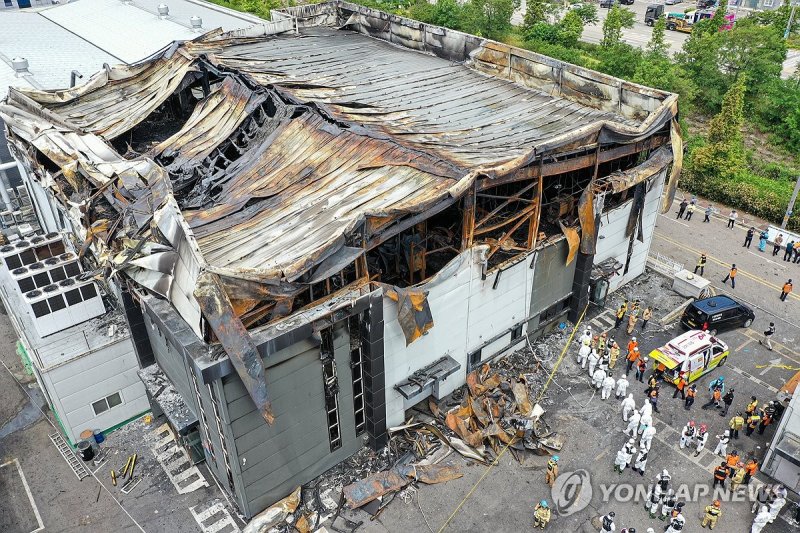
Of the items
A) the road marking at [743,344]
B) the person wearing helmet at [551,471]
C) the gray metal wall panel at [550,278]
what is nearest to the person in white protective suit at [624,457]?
the person wearing helmet at [551,471]

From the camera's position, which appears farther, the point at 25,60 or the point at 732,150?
the point at 732,150

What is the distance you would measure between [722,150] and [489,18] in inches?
1294

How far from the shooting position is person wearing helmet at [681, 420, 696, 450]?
2383 centimetres

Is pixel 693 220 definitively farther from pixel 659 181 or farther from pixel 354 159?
pixel 354 159

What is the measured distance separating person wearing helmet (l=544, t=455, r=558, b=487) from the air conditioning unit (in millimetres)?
18074

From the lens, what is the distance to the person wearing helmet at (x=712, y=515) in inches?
819

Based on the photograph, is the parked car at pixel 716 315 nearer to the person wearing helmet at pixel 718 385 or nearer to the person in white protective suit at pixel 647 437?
the person wearing helmet at pixel 718 385

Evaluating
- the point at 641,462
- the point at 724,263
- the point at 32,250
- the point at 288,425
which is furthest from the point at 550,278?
the point at 32,250

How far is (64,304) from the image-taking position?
2427cm

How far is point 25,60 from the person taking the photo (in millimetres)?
39375

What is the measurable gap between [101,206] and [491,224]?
15592 mm

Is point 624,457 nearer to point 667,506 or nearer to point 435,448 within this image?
point 667,506

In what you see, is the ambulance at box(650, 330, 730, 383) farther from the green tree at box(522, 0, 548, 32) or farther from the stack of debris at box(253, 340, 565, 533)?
the green tree at box(522, 0, 548, 32)

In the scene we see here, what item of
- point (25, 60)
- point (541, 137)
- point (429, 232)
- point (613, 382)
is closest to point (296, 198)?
point (429, 232)
